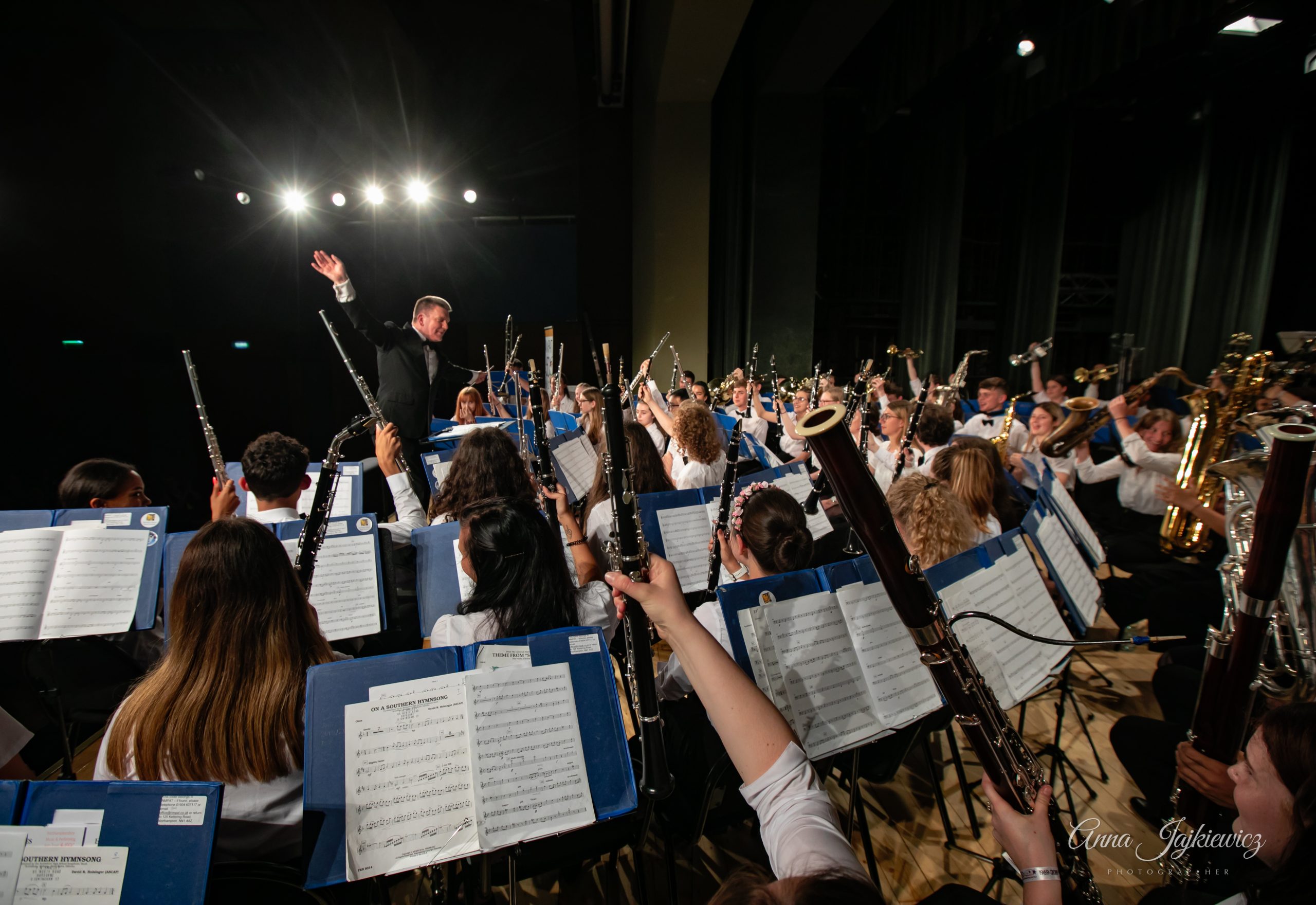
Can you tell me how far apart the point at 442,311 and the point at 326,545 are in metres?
3.18

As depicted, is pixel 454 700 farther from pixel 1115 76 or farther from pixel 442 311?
pixel 1115 76

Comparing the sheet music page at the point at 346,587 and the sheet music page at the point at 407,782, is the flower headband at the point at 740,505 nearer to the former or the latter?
the sheet music page at the point at 407,782

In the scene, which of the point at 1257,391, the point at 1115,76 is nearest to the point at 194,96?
the point at 1257,391

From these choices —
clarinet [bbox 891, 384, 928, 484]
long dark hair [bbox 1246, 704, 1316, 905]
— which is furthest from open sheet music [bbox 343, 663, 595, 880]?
clarinet [bbox 891, 384, 928, 484]

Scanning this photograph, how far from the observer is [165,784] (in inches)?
41.4

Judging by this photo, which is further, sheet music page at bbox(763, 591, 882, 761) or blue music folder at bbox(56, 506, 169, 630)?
blue music folder at bbox(56, 506, 169, 630)

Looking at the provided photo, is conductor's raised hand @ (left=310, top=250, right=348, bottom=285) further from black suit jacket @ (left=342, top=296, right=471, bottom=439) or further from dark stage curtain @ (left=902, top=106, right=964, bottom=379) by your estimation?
dark stage curtain @ (left=902, top=106, right=964, bottom=379)

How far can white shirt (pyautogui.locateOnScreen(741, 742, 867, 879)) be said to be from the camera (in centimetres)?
91

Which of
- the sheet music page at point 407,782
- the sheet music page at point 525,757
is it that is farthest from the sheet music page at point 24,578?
the sheet music page at point 525,757

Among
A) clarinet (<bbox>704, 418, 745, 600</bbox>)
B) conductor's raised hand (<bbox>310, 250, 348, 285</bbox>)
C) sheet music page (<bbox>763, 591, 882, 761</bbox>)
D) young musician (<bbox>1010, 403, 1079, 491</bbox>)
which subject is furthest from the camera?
conductor's raised hand (<bbox>310, 250, 348, 285</bbox>)

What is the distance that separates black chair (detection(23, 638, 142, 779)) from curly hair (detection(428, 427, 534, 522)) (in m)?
1.37

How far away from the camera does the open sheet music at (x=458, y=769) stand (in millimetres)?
1187

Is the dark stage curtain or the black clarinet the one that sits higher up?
the dark stage curtain

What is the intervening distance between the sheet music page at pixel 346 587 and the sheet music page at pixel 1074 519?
292 cm
